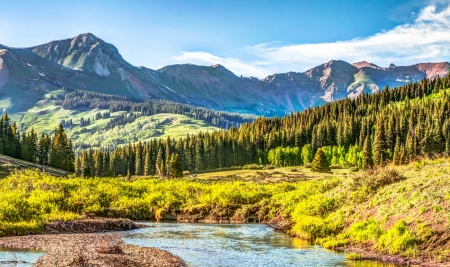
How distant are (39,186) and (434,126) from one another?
141m

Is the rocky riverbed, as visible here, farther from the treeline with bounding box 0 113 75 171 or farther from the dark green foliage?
the treeline with bounding box 0 113 75 171

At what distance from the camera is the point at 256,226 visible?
208 ft

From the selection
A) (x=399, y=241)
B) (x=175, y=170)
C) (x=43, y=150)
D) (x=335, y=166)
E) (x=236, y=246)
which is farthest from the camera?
(x=335, y=166)

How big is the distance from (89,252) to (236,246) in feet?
46.4

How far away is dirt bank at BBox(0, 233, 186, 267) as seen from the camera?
1328 inches

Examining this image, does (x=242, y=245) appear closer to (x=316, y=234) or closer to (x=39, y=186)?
(x=316, y=234)

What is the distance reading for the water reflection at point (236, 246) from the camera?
37094 mm

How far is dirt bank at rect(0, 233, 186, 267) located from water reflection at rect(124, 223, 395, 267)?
246 cm

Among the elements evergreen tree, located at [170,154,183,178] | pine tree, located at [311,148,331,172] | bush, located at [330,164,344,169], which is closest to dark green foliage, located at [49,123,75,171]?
evergreen tree, located at [170,154,183,178]

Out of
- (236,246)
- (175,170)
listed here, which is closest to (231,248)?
(236,246)

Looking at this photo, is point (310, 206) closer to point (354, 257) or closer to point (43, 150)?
point (354, 257)

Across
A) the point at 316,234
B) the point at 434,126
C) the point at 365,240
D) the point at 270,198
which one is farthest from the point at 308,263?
the point at 434,126

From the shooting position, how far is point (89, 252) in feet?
123

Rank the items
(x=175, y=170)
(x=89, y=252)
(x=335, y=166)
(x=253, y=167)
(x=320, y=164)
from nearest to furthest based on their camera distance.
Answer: (x=89, y=252) → (x=175, y=170) → (x=320, y=164) → (x=335, y=166) → (x=253, y=167)
